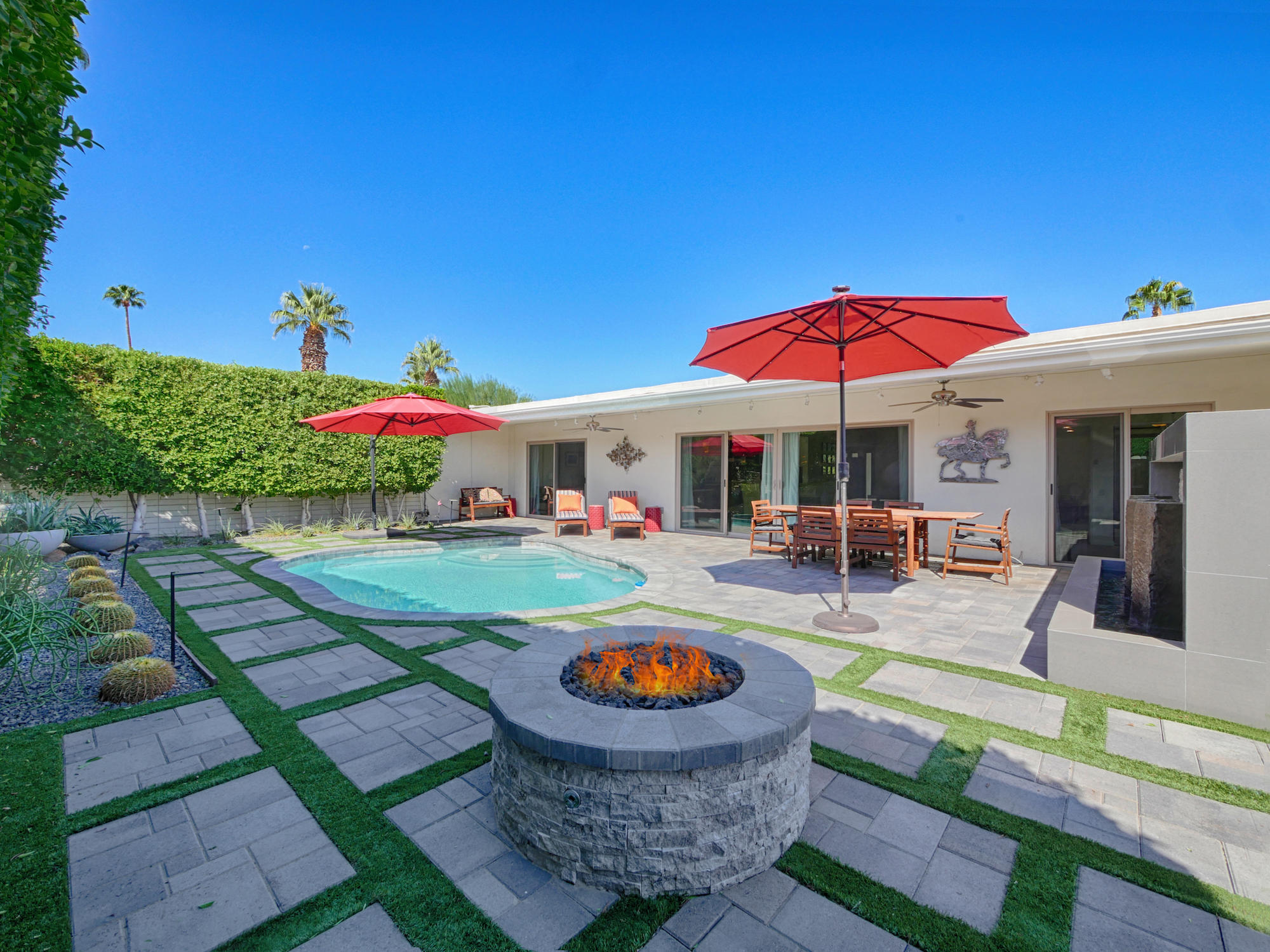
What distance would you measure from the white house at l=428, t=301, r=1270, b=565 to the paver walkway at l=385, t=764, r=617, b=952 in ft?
18.6

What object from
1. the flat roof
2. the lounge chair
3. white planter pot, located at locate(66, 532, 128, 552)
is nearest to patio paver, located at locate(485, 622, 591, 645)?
the flat roof

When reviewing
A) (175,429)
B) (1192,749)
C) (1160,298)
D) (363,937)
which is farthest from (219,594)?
(1160,298)

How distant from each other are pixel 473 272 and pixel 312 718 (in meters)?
18.9

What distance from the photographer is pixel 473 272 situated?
19016mm

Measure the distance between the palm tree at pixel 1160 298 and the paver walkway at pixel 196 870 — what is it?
2314 centimetres

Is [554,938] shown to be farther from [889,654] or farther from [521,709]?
[889,654]

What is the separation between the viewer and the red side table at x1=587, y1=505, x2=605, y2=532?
11789mm

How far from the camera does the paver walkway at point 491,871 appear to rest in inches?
61.2

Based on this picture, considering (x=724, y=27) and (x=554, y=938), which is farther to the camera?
(x=724, y=27)

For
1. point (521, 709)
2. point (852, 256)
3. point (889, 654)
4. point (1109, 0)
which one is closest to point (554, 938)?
point (521, 709)

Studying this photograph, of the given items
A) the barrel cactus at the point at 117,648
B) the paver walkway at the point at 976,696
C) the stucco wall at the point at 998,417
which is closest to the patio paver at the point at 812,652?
the paver walkway at the point at 976,696

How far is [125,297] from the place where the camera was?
26969mm

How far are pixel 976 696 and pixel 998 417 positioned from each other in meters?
5.93

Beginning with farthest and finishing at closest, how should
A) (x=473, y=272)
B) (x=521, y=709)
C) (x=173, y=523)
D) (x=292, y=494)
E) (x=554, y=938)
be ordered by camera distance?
1. (x=473, y=272)
2. (x=292, y=494)
3. (x=173, y=523)
4. (x=521, y=709)
5. (x=554, y=938)
